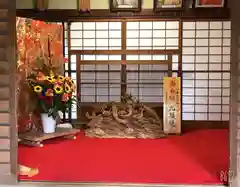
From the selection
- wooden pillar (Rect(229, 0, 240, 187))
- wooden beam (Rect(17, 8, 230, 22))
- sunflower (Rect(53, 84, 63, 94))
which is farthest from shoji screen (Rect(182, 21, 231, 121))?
wooden pillar (Rect(229, 0, 240, 187))

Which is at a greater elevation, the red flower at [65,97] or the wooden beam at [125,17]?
the wooden beam at [125,17]

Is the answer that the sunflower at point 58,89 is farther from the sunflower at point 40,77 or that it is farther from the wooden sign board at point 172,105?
the wooden sign board at point 172,105

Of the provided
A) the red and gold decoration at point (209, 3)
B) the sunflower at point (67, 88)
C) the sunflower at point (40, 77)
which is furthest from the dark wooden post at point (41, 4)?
the red and gold decoration at point (209, 3)

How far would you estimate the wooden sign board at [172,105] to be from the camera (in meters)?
6.66

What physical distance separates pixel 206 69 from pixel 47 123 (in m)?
2.86

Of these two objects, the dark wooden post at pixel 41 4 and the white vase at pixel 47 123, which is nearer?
the white vase at pixel 47 123

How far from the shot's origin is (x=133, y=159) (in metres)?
4.91

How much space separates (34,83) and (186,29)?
9.02ft

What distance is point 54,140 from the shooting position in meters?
6.14

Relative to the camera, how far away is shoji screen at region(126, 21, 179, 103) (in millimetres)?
7105

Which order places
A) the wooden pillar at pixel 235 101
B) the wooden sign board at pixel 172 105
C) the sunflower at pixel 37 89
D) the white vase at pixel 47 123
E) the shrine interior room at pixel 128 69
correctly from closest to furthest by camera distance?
the wooden pillar at pixel 235 101 < the sunflower at pixel 37 89 < the white vase at pixel 47 123 < the shrine interior room at pixel 128 69 < the wooden sign board at pixel 172 105

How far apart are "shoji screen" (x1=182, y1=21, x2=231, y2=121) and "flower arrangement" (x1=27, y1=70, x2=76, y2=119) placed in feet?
7.03

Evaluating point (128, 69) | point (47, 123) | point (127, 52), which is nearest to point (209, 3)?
point (127, 52)

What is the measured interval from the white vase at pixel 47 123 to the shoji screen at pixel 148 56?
5.44 ft
